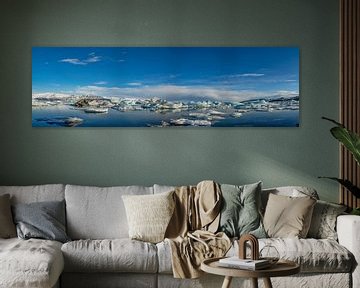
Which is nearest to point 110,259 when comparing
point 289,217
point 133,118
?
point 289,217

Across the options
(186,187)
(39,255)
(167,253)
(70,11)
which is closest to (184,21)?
(70,11)

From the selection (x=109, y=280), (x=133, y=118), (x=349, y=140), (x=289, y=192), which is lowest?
(x=109, y=280)

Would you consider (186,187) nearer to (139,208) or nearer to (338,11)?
(139,208)

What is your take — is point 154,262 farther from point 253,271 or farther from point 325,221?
point 325,221

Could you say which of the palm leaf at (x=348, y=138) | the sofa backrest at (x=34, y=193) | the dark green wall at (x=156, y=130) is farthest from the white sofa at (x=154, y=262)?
the dark green wall at (x=156, y=130)

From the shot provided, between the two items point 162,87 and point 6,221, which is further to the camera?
point 162,87

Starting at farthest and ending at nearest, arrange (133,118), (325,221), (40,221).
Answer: (133,118)
(325,221)
(40,221)
